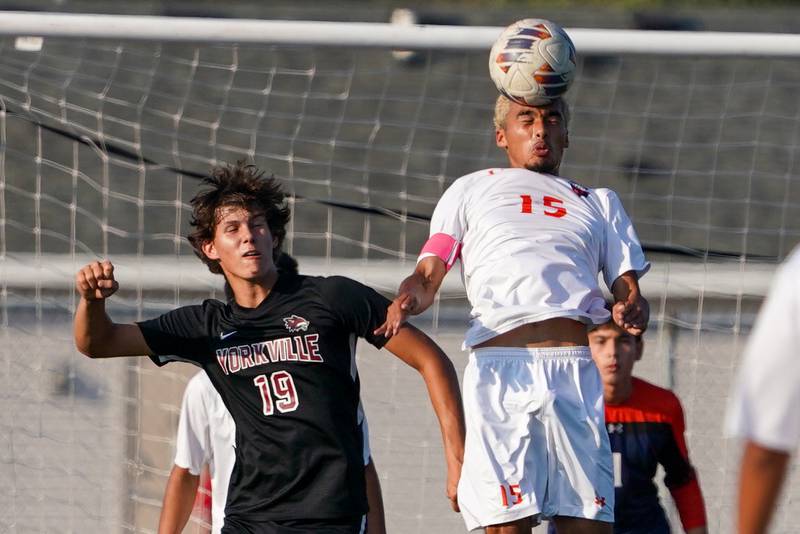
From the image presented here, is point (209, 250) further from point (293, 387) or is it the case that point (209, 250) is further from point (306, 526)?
point (306, 526)

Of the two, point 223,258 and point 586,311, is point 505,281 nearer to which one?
point 586,311

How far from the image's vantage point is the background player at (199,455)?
504 centimetres

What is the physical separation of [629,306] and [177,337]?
1526mm

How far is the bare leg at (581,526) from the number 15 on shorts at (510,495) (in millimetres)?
158

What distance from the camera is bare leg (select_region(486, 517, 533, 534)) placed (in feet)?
13.2

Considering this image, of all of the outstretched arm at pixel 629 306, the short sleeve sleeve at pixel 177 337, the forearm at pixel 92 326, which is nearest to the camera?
the outstretched arm at pixel 629 306

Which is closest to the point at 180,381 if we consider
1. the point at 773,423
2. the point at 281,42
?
the point at 281,42

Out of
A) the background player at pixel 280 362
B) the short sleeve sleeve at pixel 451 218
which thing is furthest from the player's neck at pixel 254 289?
the short sleeve sleeve at pixel 451 218

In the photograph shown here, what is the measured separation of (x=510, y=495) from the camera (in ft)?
13.1

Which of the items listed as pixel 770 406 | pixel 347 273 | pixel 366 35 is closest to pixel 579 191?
pixel 366 35

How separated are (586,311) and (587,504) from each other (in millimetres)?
581

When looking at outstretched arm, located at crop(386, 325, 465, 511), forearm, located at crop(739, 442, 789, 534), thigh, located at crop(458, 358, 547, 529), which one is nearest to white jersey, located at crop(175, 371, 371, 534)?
outstretched arm, located at crop(386, 325, 465, 511)

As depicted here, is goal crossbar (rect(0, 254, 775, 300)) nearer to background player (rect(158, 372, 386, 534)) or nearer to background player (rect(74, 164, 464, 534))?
background player (rect(158, 372, 386, 534))

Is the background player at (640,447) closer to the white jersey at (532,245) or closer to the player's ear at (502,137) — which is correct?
the white jersey at (532,245)
